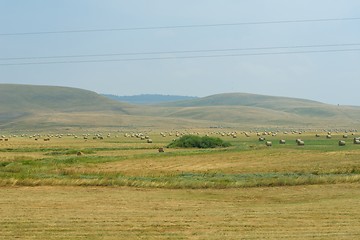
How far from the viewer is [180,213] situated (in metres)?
22.0

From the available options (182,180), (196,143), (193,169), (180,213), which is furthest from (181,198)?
(196,143)

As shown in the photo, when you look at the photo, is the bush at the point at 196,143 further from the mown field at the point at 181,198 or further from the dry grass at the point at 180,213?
the dry grass at the point at 180,213

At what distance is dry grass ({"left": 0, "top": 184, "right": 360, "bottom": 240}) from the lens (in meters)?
18.2

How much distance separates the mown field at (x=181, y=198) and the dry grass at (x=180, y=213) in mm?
31

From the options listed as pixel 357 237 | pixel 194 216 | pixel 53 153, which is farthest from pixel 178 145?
pixel 357 237

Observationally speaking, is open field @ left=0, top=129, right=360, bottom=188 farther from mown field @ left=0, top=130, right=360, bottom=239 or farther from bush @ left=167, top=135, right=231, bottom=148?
bush @ left=167, top=135, right=231, bottom=148

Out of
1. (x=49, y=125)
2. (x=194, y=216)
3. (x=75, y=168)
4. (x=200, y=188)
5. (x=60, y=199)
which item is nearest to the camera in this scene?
(x=194, y=216)

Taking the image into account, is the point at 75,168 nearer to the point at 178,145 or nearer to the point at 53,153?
the point at 53,153

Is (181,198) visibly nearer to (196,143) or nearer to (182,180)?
(182,180)

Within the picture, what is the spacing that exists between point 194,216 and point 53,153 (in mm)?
31906

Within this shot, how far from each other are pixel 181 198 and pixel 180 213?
3938 mm

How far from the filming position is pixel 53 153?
51.5m

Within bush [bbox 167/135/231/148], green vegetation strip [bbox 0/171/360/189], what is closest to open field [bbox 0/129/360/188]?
green vegetation strip [bbox 0/171/360/189]

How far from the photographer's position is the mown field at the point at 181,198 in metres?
18.7
